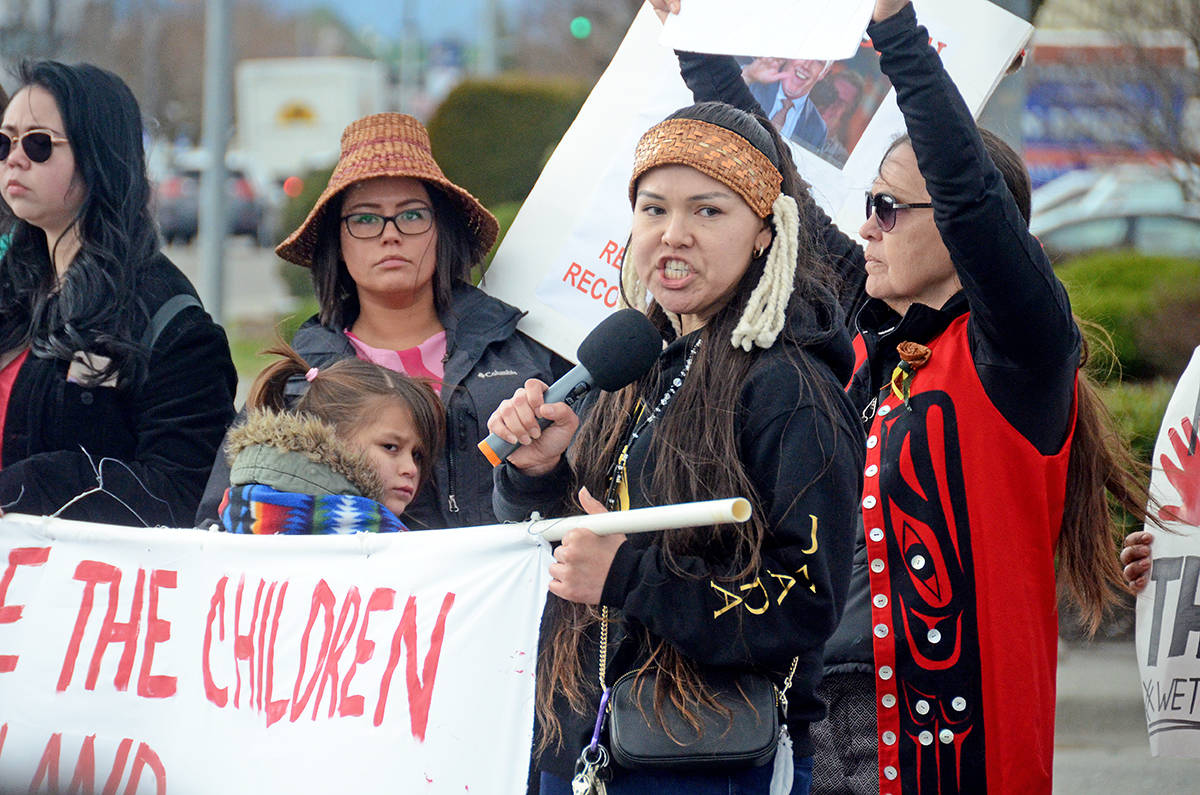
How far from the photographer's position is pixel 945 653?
2891mm

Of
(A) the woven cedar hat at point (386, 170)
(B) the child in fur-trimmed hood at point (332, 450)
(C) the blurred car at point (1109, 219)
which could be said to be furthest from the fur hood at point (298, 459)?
(C) the blurred car at point (1109, 219)

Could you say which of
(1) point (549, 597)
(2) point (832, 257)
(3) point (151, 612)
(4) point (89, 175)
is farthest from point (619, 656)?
(4) point (89, 175)

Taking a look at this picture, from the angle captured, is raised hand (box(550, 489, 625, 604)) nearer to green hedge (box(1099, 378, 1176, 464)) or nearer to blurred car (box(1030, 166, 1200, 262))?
green hedge (box(1099, 378, 1176, 464))

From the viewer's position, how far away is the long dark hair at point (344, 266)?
3.98 metres

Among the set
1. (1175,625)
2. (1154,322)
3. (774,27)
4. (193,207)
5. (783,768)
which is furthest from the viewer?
(193,207)

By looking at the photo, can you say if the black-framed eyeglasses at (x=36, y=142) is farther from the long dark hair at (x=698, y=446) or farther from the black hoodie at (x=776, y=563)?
the black hoodie at (x=776, y=563)

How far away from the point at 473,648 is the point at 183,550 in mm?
785

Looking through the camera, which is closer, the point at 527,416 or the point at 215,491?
the point at 527,416

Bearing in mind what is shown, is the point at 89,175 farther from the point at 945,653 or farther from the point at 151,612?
the point at 945,653

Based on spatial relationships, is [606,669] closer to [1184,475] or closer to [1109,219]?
[1184,475]

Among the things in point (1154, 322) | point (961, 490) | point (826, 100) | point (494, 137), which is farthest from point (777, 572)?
point (494, 137)

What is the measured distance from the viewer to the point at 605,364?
2.52 metres

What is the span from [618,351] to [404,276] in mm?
1482

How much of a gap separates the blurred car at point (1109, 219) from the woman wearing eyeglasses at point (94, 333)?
10200mm
